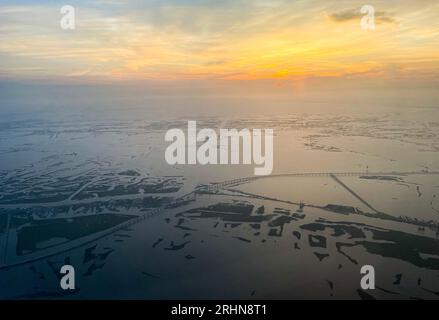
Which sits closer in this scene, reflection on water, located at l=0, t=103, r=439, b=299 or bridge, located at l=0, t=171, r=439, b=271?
reflection on water, located at l=0, t=103, r=439, b=299

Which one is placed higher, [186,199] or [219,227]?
[186,199]

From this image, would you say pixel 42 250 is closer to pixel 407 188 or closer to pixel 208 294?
pixel 208 294

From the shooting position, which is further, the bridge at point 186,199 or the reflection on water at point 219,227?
the bridge at point 186,199

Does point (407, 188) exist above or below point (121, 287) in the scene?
above

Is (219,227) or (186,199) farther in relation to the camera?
(186,199)
